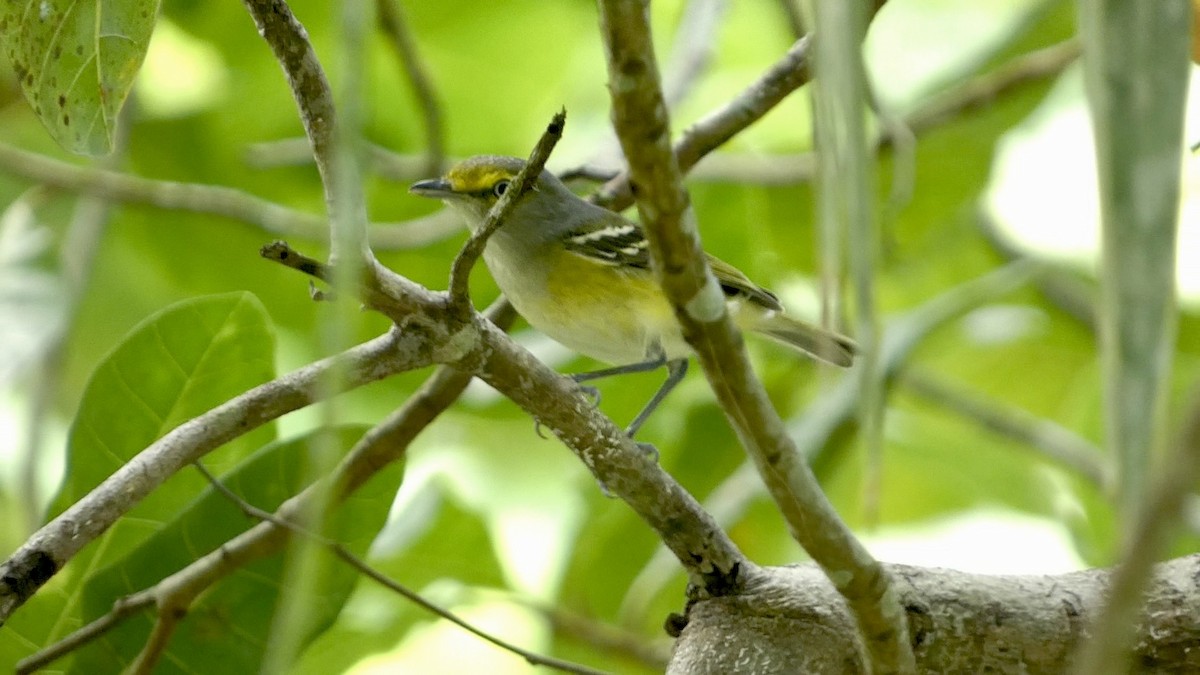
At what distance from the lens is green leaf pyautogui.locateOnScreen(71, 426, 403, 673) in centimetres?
119

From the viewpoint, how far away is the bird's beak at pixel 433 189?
1.75 metres

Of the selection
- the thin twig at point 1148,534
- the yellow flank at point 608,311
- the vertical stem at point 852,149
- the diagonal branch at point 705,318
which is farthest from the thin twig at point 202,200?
the thin twig at point 1148,534

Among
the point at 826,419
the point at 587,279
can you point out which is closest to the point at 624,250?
the point at 587,279

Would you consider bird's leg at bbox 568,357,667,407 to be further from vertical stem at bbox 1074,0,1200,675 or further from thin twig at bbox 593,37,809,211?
vertical stem at bbox 1074,0,1200,675

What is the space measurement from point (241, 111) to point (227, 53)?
0.12 metres

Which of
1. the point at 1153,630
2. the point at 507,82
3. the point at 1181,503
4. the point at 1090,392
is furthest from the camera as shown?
the point at 507,82

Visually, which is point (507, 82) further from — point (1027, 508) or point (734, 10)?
point (1027, 508)

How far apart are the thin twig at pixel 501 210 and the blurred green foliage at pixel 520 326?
0.91 metres

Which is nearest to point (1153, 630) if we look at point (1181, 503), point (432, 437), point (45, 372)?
point (1181, 503)

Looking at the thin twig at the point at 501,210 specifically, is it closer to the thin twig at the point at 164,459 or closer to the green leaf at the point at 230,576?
the thin twig at the point at 164,459

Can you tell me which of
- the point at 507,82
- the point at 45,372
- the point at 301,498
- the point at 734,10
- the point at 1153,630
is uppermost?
the point at 734,10

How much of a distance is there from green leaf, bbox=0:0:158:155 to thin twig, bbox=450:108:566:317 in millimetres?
270

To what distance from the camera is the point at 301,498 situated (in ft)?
3.66

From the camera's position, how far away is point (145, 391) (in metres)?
1.20
